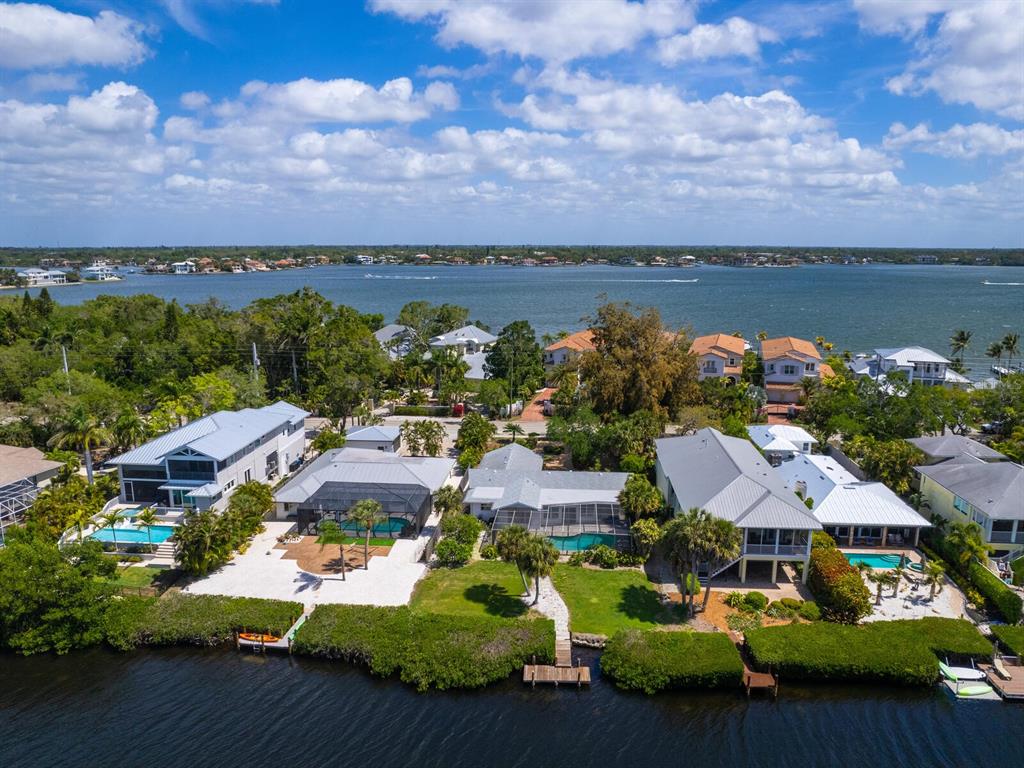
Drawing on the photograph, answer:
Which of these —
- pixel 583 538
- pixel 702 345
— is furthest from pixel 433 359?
pixel 583 538

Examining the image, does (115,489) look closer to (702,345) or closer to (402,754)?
(402,754)

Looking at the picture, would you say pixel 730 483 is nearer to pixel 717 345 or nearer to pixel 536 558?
pixel 536 558

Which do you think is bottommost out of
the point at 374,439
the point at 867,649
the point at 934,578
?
the point at 867,649

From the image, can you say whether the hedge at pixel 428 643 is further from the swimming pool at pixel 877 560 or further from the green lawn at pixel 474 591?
the swimming pool at pixel 877 560

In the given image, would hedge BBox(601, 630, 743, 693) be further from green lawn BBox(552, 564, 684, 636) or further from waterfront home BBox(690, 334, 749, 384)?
waterfront home BBox(690, 334, 749, 384)

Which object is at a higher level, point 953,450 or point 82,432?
point 82,432

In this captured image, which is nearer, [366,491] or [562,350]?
[366,491]

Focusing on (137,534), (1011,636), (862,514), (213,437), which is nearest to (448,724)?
(137,534)
